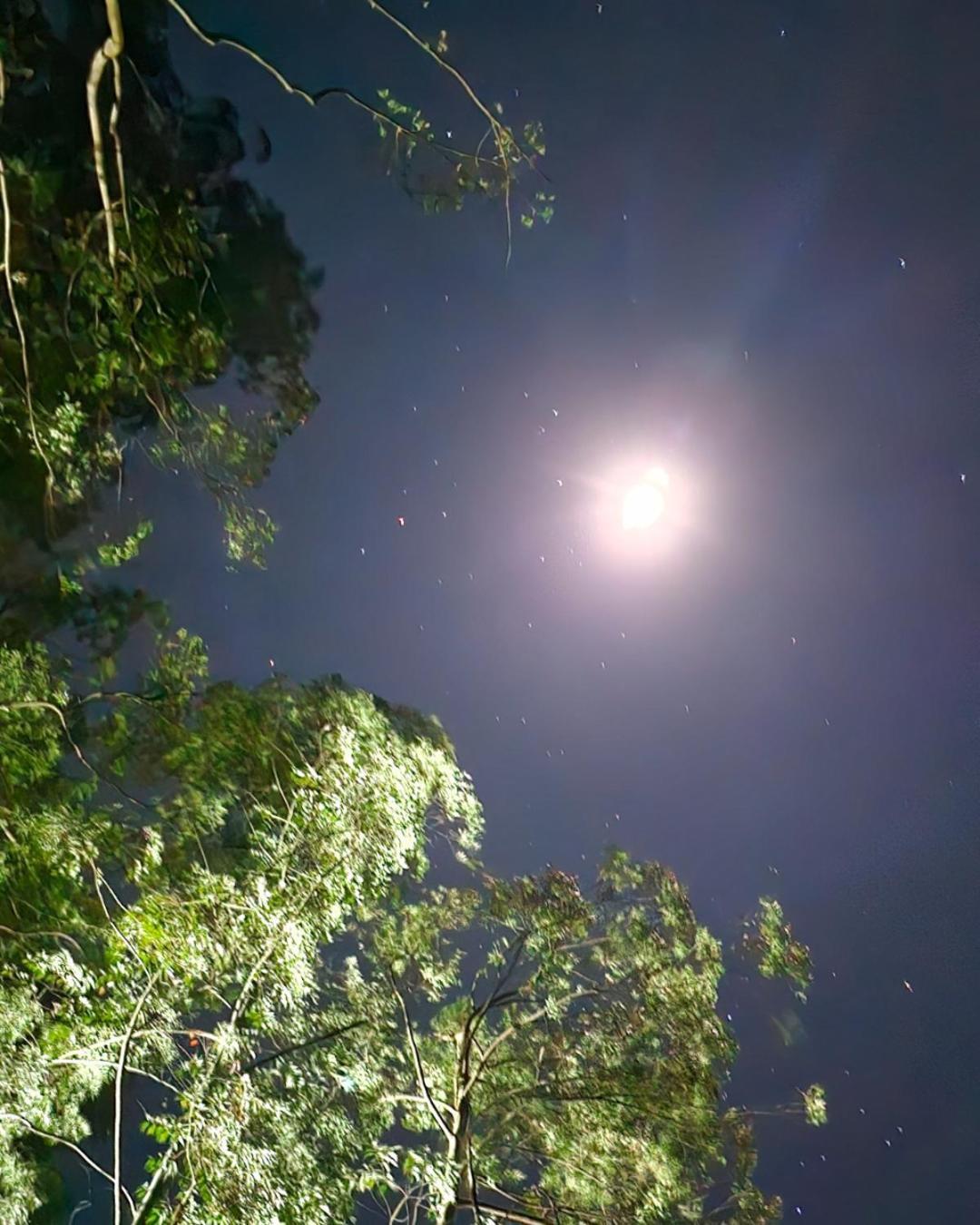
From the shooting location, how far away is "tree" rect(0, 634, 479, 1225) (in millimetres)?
2957

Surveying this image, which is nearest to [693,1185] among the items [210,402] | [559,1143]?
[559,1143]

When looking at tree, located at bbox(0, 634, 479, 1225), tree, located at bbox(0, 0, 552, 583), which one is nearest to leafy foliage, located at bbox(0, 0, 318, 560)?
tree, located at bbox(0, 0, 552, 583)

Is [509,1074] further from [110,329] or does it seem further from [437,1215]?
[110,329]

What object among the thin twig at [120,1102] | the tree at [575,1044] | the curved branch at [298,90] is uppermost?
the curved branch at [298,90]

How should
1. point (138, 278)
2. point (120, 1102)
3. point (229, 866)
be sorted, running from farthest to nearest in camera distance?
point (229, 866) < point (138, 278) < point (120, 1102)

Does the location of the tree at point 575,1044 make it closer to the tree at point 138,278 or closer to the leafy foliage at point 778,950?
the leafy foliage at point 778,950

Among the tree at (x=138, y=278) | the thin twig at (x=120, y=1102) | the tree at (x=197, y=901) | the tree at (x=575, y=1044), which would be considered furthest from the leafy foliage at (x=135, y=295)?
the tree at (x=575, y=1044)

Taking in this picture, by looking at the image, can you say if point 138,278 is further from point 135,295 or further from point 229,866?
point 229,866

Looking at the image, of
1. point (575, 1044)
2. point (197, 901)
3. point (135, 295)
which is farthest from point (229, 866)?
point (135, 295)

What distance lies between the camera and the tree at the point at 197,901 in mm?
2957

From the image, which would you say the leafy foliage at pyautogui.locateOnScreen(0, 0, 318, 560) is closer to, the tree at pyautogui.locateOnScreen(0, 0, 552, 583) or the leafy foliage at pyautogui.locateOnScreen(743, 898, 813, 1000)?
the tree at pyautogui.locateOnScreen(0, 0, 552, 583)

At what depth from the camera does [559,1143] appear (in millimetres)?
5688

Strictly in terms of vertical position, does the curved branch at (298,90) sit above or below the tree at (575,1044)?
above

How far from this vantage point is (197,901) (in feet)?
10.5
